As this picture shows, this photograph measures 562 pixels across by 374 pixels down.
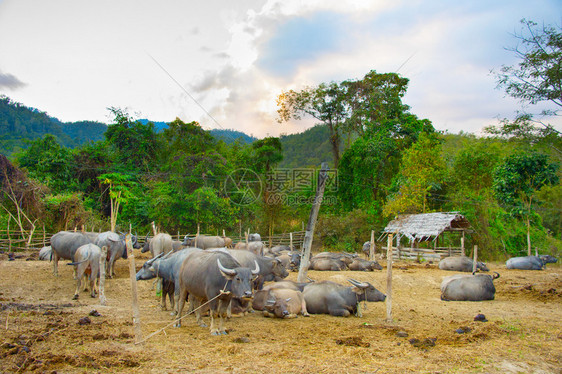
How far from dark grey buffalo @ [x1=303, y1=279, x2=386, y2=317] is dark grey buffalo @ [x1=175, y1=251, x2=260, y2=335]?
7.85 ft

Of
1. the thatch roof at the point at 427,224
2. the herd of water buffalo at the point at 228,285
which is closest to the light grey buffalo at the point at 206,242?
the herd of water buffalo at the point at 228,285

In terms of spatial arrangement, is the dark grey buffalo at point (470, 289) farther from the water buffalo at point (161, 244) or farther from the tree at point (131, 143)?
the tree at point (131, 143)

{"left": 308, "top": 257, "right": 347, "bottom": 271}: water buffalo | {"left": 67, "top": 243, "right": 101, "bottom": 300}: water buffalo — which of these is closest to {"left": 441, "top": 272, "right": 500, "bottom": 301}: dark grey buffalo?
{"left": 308, "top": 257, "right": 347, "bottom": 271}: water buffalo

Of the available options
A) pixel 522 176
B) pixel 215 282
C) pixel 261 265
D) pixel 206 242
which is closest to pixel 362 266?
pixel 261 265

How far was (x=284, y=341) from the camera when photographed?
6309mm

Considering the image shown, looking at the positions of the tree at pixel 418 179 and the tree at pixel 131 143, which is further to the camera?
the tree at pixel 131 143

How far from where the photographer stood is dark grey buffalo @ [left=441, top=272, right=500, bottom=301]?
35.3ft

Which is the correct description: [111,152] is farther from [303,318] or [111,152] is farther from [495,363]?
[495,363]

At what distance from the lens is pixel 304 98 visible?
38.6 meters

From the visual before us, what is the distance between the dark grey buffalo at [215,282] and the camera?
656 cm

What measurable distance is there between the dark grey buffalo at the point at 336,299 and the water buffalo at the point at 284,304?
0.37m

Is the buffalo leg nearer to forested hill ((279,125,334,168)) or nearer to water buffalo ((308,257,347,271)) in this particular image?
water buffalo ((308,257,347,271))

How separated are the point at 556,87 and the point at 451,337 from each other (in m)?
11.5

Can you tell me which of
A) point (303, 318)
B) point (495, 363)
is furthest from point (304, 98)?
point (495, 363)
